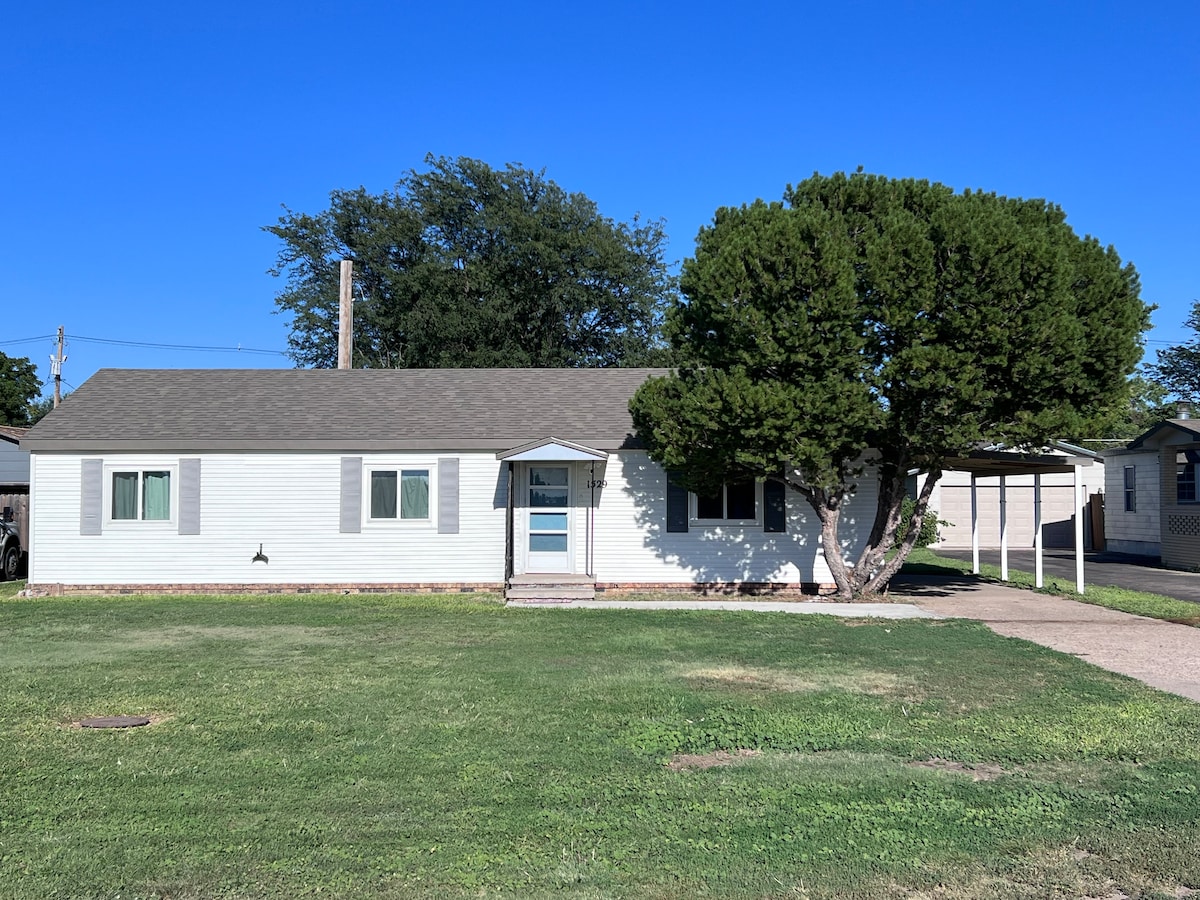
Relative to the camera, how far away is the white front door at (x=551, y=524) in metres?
16.9

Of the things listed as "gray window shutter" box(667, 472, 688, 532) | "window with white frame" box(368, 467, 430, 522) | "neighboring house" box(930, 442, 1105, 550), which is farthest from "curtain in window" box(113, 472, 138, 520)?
"neighboring house" box(930, 442, 1105, 550)

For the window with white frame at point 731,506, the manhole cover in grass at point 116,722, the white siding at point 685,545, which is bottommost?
the manhole cover in grass at point 116,722

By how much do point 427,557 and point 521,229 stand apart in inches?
810

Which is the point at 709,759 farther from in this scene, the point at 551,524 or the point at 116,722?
the point at 551,524

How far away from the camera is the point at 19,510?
21.0 m

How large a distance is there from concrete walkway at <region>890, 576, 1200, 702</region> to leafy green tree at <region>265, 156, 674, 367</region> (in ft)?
65.0

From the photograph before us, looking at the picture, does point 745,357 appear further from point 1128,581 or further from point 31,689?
point 1128,581

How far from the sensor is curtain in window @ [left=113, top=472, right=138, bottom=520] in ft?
55.4

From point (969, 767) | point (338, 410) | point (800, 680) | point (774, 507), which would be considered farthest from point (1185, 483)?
point (969, 767)

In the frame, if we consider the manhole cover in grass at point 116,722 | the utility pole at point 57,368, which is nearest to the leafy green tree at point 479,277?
the utility pole at point 57,368

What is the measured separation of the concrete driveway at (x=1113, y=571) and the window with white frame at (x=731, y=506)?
249 inches

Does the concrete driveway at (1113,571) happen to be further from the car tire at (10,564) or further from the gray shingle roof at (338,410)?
the car tire at (10,564)

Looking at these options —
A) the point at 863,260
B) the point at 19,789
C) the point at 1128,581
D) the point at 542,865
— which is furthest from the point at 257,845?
the point at 1128,581

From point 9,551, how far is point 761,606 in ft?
49.1
